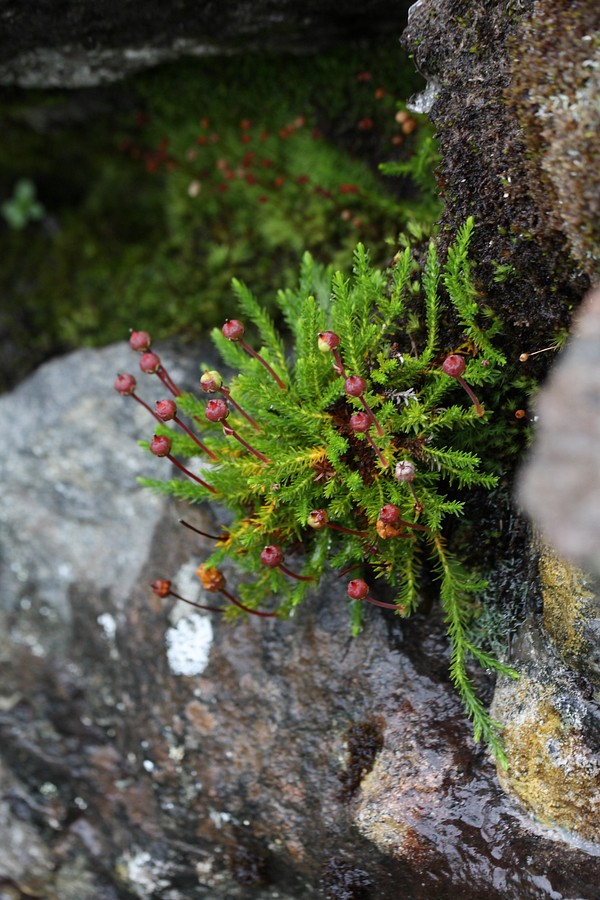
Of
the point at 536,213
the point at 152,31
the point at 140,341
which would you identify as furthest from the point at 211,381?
the point at 152,31

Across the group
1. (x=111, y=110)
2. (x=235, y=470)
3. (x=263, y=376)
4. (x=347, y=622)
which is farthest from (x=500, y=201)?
(x=111, y=110)

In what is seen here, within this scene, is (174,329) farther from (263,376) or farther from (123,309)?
(263,376)

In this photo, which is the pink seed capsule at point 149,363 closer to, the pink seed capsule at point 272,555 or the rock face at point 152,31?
the pink seed capsule at point 272,555

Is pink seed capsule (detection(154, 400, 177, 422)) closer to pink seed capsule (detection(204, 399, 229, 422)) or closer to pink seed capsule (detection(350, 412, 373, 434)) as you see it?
pink seed capsule (detection(204, 399, 229, 422))

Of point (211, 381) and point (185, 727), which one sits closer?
point (211, 381)

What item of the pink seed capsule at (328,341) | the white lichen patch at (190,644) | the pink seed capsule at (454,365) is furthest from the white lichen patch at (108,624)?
the pink seed capsule at (454,365)

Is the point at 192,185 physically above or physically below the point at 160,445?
above

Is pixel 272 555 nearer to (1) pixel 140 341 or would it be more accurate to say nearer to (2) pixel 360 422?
(2) pixel 360 422

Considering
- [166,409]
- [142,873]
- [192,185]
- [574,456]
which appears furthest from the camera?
[192,185]
